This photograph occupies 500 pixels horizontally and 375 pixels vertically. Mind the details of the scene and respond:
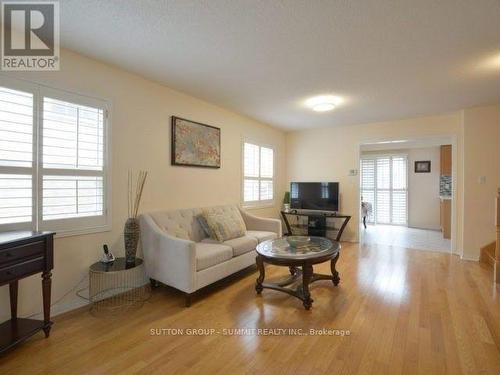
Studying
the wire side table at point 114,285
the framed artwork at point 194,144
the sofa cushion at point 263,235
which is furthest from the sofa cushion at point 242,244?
the framed artwork at point 194,144

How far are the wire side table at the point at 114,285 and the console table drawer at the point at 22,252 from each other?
1.95 feet

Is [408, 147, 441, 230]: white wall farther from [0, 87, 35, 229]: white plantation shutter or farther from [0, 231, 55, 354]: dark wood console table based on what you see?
[0, 87, 35, 229]: white plantation shutter

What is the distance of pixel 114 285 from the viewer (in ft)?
7.82

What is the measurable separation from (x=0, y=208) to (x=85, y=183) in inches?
25.2

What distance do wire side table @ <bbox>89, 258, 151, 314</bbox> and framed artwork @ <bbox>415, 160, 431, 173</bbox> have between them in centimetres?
711

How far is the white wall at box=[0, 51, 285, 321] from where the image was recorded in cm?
232

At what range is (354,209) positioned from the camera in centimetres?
516

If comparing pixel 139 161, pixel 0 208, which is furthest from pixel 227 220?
pixel 0 208

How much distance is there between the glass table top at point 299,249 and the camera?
8.22 ft

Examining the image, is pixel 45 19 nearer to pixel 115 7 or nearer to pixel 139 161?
pixel 115 7

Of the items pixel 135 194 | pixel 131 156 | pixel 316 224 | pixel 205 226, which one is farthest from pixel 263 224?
pixel 131 156

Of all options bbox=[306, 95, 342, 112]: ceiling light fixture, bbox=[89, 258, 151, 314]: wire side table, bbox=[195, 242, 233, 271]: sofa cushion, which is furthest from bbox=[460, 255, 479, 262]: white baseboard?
bbox=[89, 258, 151, 314]: wire side table

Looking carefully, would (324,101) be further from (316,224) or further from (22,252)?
(22,252)

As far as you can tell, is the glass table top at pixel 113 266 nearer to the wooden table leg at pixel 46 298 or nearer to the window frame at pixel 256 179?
the wooden table leg at pixel 46 298
